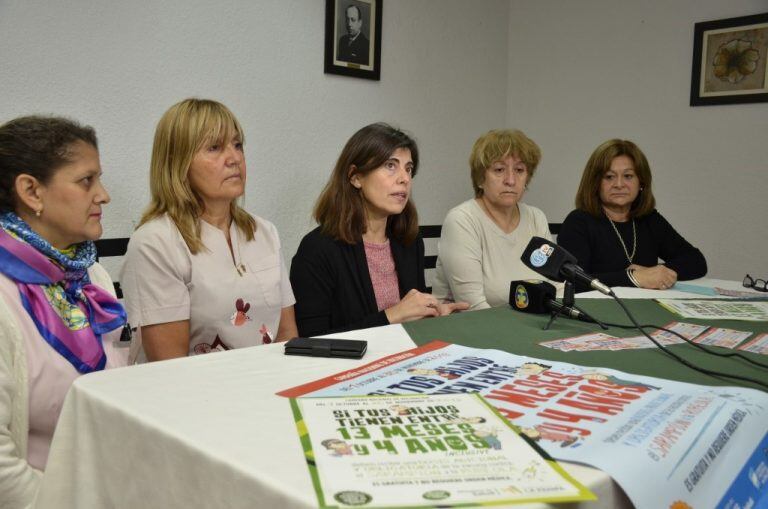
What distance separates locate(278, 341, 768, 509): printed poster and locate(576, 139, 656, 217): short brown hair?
1.89m

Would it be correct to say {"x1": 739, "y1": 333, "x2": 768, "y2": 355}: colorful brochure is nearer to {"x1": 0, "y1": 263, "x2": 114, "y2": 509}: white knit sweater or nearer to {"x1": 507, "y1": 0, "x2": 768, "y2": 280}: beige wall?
{"x1": 0, "y1": 263, "x2": 114, "y2": 509}: white knit sweater

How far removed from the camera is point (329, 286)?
2.02 m

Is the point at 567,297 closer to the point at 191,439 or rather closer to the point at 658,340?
the point at 658,340

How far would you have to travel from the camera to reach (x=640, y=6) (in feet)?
11.4

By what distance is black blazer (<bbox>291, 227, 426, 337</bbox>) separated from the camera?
201 centimetres

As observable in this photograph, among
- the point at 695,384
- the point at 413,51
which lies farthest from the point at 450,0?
the point at 695,384

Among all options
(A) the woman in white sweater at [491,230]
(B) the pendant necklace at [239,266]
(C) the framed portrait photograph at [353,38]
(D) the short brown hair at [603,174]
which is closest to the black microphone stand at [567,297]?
(A) the woman in white sweater at [491,230]

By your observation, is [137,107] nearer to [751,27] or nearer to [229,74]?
[229,74]

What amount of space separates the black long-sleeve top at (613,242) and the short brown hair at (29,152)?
2028 mm

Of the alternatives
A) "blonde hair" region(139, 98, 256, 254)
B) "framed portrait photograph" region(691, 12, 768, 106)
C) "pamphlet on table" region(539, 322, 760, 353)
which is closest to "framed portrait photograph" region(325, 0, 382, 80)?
"blonde hair" region(139, 98, 256, 254)

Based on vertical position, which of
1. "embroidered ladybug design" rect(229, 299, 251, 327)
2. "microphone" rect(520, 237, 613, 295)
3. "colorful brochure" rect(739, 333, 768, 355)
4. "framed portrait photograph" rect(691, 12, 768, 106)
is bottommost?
"embroidered ladybug design" rect(229, 299, 251, 327)

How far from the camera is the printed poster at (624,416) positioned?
2.33 ft

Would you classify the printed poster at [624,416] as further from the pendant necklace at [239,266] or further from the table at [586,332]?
the pendant necklace at [239,266]

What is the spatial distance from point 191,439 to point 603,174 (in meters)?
2.45
